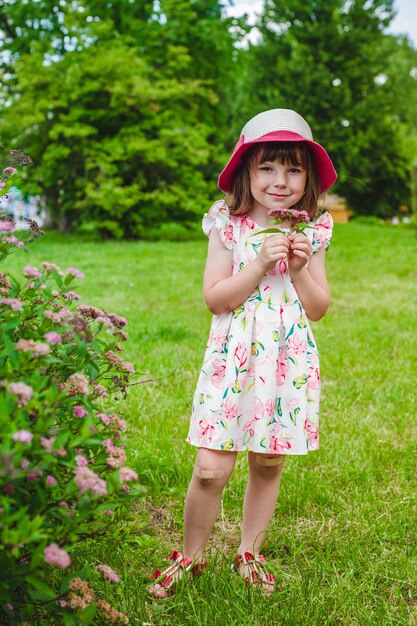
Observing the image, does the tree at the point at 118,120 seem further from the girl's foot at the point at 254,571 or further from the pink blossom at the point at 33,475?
the pink blossom at the point at 33,475

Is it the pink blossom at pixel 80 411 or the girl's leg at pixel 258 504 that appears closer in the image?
the pink blossom at pixel 80 411

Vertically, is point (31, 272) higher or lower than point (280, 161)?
lower

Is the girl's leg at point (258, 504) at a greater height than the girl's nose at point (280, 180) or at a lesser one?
lesser

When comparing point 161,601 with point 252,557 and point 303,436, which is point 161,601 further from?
point 303,436

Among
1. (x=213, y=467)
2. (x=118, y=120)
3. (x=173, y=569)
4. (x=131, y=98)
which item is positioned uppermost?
(x=131, y=98)

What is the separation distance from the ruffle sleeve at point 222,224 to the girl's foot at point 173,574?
41.2 inches

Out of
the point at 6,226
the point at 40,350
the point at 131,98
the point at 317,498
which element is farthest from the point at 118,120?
the point at 40,350

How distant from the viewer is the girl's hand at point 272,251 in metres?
2.04

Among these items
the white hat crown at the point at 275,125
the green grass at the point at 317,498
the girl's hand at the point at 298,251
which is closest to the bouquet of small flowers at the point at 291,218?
the girl's hand at the point at 298,251

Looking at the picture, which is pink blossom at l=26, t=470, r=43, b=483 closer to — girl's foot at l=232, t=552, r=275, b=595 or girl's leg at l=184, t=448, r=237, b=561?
girl's leg at l=184, t=448, r=237, b=561

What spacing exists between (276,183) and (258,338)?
1.66 ft

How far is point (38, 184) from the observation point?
1641 centimetres

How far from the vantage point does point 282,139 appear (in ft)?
7.15

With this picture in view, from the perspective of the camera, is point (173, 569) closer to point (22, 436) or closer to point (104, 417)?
point (104, 417)
